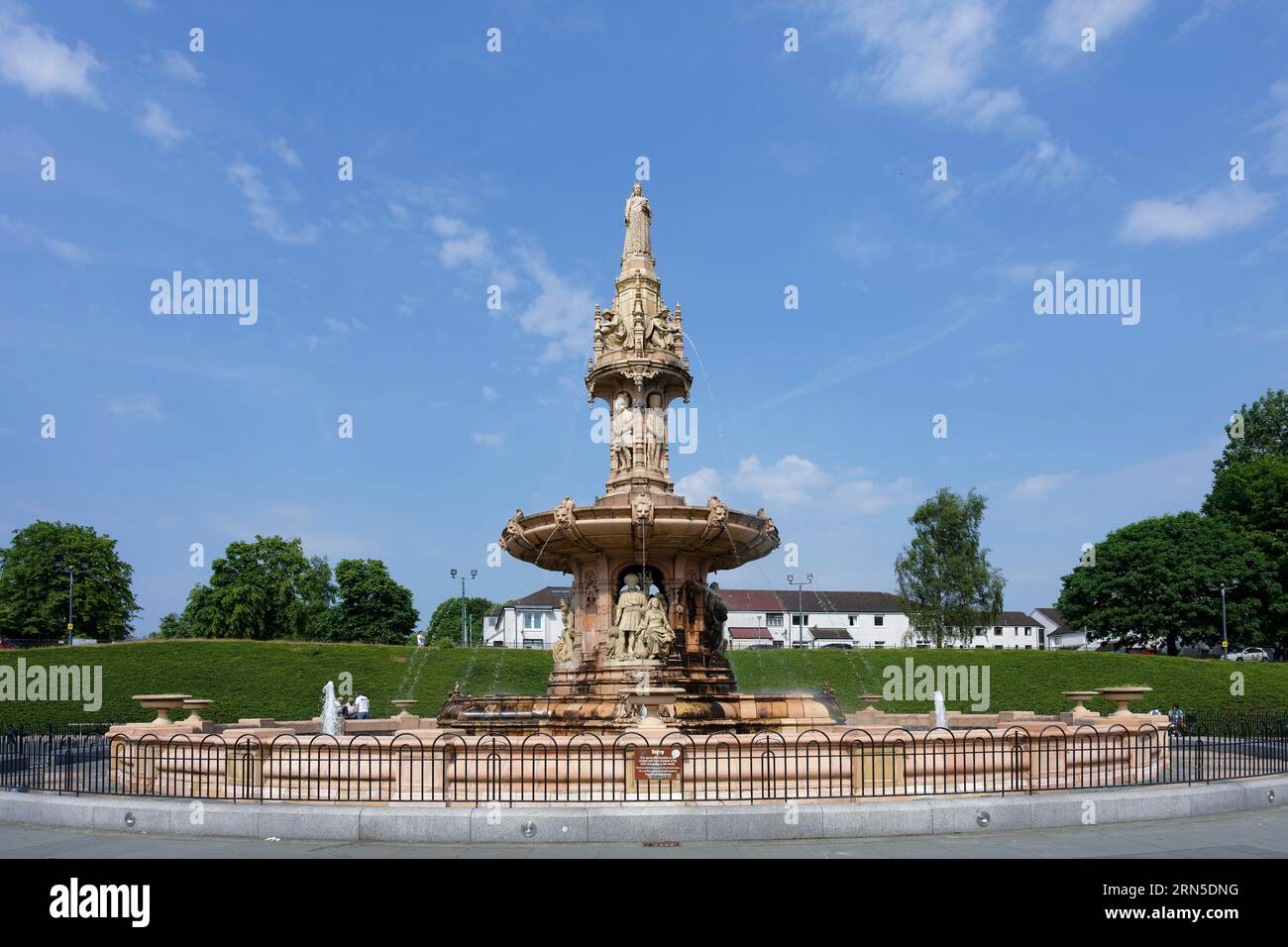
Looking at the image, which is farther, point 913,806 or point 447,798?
point 447,798

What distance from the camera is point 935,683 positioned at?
44156 mm

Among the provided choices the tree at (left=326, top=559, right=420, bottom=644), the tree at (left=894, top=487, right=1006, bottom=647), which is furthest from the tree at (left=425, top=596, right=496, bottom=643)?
the tree at (left=894, top=487, right=1006, bottom=647)

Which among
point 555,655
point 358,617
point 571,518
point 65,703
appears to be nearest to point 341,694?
point 65,703

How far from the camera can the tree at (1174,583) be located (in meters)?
60.1

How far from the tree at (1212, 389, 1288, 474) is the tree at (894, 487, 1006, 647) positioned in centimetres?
2075

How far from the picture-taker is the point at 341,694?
127ft

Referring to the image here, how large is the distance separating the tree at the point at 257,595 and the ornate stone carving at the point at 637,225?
58.9 metres

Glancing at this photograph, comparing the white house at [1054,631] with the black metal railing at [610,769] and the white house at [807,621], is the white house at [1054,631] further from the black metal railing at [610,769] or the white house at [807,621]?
the black metal railing at [610,769]

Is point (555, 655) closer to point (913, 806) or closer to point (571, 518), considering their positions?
point (571, 518)

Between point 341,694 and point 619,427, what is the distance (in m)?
21.8

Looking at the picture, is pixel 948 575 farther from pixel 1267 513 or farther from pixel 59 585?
pixel 59 585

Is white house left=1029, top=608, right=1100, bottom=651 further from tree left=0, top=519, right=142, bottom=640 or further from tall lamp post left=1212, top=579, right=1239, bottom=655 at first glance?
tree left=0, top=519, right=142, bottom=640

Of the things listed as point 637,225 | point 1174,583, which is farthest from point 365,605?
point 637,225

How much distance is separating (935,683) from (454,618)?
103257 millimetres
